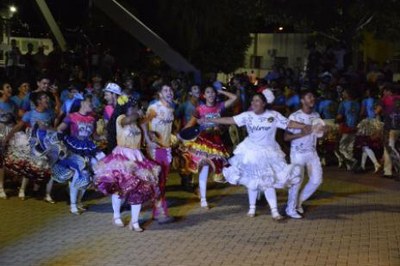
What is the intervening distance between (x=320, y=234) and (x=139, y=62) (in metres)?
18.7

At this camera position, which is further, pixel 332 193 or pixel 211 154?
pixel 332 193

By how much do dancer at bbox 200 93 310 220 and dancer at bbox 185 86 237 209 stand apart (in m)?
0.80

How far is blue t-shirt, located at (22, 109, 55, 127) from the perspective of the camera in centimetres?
1037

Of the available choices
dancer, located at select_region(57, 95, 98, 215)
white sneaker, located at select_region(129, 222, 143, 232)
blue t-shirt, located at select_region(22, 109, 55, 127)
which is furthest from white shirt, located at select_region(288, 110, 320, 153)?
blue t-shirt, located at select_region(22, 109, 55, 127)

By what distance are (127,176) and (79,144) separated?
1475mm

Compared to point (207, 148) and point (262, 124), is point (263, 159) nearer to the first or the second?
point (262, 124)

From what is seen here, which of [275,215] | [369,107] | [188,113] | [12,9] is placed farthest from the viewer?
[12,9]

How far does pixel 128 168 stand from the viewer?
8.75 metres

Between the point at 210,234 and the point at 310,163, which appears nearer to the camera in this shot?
the point at 210,234

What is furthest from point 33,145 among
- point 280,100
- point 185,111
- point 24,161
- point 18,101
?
point 280,100

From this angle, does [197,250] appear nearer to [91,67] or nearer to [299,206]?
[299,206]

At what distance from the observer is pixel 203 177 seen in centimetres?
1042

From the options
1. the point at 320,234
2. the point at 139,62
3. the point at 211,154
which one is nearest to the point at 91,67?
the point at 139,62

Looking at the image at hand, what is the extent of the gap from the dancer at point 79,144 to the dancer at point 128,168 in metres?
0.91
